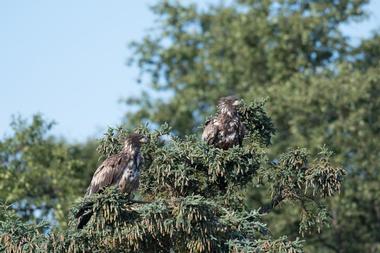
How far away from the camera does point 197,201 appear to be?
10.3 meters

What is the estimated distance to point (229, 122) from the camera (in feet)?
41.7

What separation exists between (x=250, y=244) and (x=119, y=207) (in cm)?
141

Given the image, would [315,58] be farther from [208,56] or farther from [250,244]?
[250,244]

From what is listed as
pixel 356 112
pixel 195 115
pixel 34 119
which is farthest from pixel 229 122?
pixel 195 115

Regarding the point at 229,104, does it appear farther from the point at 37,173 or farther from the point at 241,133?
the point at 37,173

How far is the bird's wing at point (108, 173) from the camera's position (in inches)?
461

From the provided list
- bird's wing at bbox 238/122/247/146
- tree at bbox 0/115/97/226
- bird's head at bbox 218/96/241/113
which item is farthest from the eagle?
tree at bbox 0/115/97/226

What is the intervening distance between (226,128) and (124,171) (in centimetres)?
159

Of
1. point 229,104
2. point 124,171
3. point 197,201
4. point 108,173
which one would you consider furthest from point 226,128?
point 197,201

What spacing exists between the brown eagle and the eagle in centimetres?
121

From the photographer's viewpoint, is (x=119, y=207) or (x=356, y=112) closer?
(x=119, y=207)

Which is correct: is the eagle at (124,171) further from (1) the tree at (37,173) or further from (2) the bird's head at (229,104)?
(1) the tree at (37,173)

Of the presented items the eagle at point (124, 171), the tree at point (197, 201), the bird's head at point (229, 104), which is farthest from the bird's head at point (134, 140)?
the bird's head at point (229, 104)

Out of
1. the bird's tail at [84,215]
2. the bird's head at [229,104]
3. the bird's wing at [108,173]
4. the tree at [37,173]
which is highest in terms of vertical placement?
the tree at [37,173]
